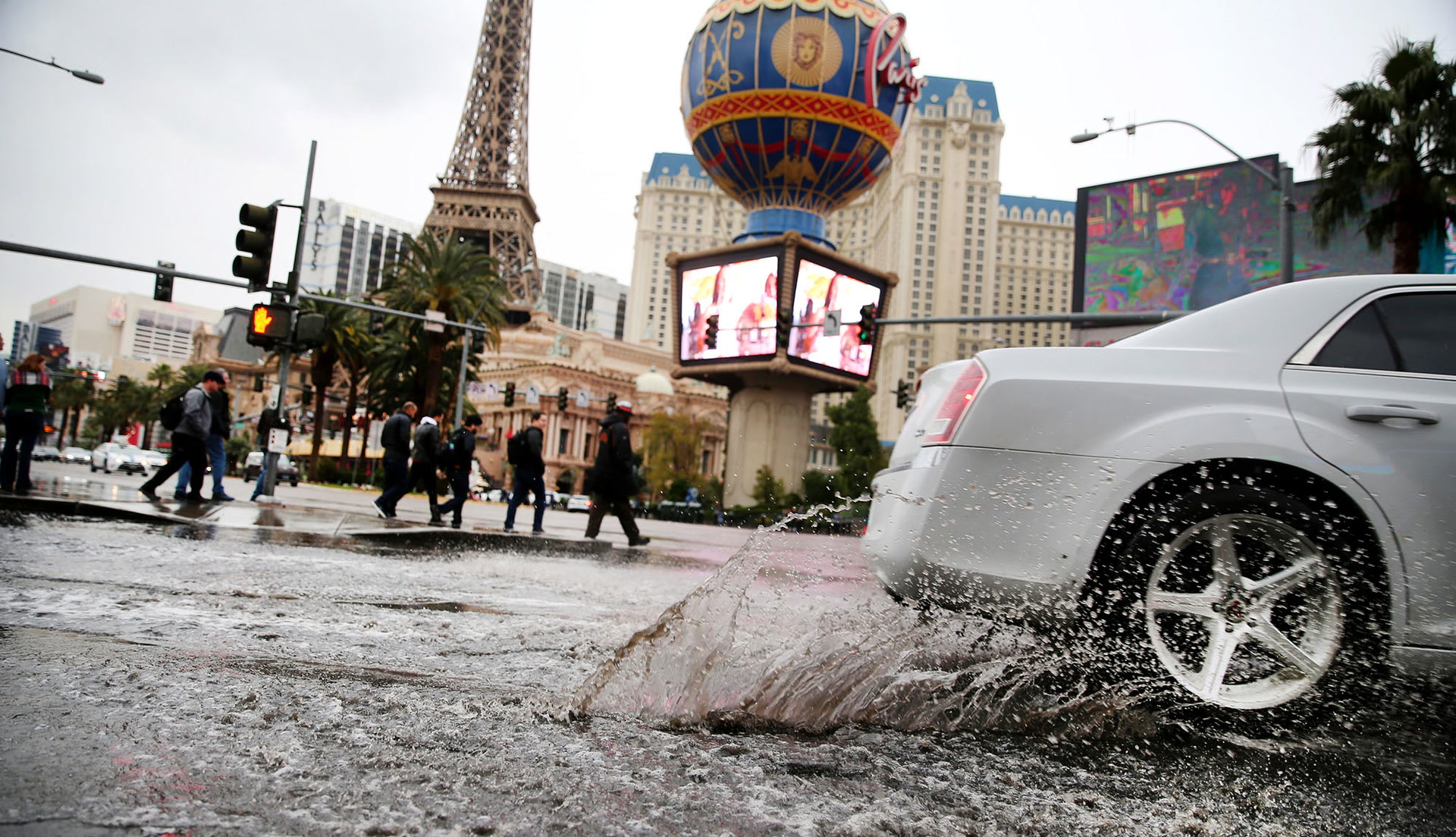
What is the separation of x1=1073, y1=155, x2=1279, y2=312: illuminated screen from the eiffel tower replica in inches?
1924

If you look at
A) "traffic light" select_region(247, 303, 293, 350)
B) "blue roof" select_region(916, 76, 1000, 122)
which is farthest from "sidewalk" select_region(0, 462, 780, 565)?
"blue roof" select_region(916, 76, 1000, 122)

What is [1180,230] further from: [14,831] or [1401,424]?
[14,831]

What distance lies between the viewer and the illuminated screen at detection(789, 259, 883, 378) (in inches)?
1394

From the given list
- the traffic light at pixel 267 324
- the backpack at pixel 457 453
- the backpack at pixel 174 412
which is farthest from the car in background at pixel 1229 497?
the traffic light at pixel 267 324

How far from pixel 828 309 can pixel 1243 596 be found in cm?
3221

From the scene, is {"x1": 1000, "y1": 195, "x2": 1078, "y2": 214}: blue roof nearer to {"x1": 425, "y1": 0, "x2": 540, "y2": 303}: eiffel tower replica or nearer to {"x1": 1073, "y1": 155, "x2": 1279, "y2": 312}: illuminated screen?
{"x1": 425, "y1": 0, "x2": 540, "y2": 303}: eiffel tower replica

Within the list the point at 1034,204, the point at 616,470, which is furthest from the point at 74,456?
the point at 1034,204

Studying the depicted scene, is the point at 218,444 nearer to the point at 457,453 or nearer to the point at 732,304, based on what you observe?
the point at 457,453

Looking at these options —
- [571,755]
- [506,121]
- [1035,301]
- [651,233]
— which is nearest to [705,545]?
[571,755]

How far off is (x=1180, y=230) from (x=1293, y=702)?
41.0 m

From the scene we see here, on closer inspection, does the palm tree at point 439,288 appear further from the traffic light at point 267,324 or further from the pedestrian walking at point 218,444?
the pedestrian walking at point 218,444

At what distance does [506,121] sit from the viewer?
81188mm

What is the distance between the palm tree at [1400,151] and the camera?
1538 cm

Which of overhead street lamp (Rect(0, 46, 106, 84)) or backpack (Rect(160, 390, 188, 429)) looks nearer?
backpack (Rect(160, 390, 188, 429))
